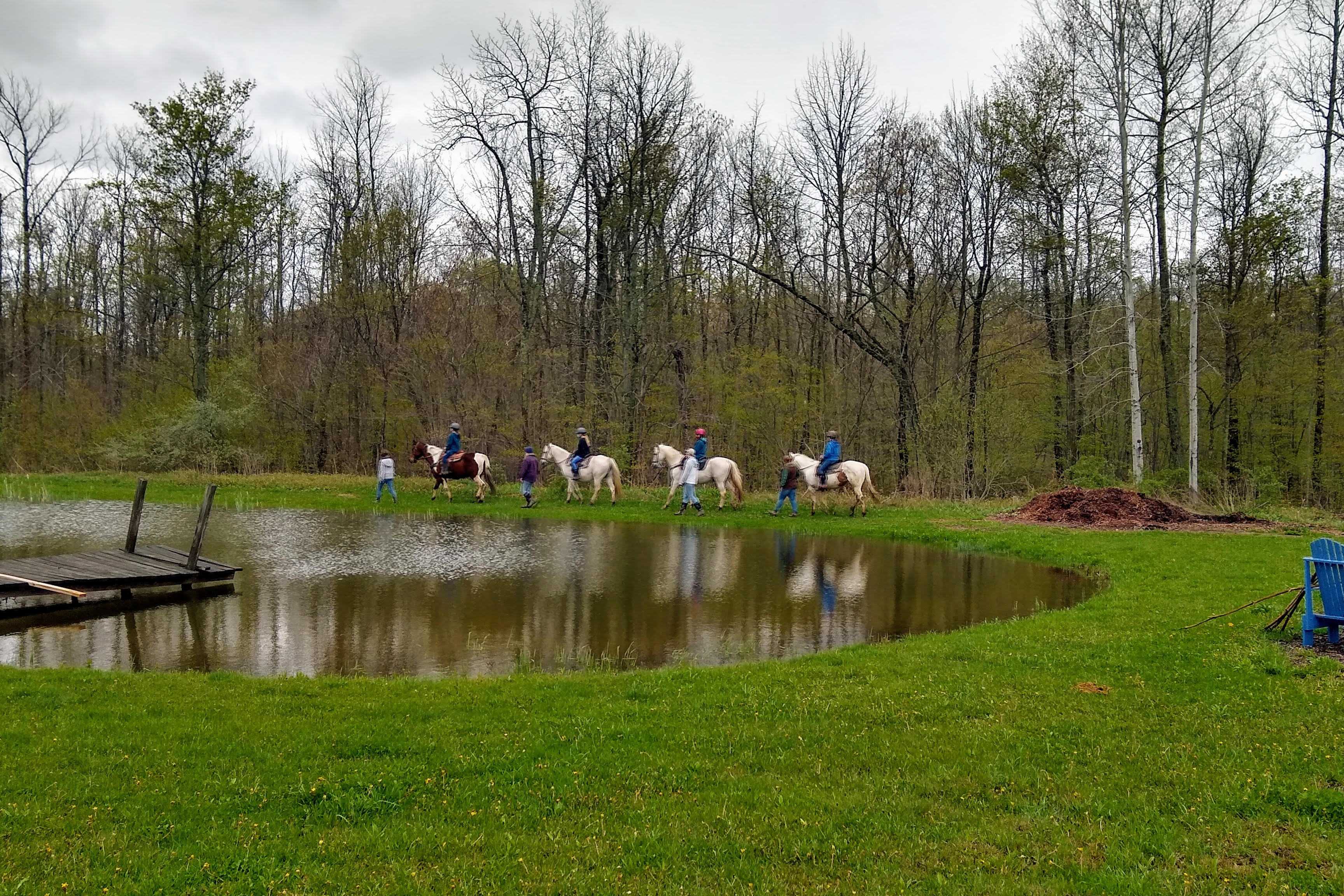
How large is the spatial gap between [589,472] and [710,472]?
3735mm

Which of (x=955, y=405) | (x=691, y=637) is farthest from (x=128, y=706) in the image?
(x=955, y=405)

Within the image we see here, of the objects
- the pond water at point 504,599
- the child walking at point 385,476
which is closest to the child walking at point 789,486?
the pond water at point 504,599

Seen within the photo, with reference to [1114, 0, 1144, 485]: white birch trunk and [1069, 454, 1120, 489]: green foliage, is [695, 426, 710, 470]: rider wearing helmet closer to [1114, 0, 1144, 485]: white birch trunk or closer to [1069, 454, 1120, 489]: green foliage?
[1069, 454, 1120, 489]: green foliage

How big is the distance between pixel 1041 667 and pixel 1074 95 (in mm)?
27422

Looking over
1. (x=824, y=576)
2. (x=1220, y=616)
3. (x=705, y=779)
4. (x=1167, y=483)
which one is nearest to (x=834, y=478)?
(x=824, y=576)

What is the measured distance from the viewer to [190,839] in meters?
3.86

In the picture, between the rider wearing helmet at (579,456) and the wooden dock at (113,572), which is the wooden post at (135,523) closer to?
the wooden dock at (113,572)

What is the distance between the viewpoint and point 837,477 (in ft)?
72.3

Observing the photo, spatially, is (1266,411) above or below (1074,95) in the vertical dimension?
below

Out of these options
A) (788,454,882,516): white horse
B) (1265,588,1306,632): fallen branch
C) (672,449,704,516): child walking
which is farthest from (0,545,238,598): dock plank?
(788,454,882,516): white horse

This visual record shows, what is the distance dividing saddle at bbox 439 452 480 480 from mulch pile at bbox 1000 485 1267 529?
1524 cm

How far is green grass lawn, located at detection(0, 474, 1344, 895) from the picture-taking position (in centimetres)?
363

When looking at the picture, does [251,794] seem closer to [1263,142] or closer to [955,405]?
[955,405]

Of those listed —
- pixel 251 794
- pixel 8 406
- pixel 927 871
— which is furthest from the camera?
pixel 8 406
